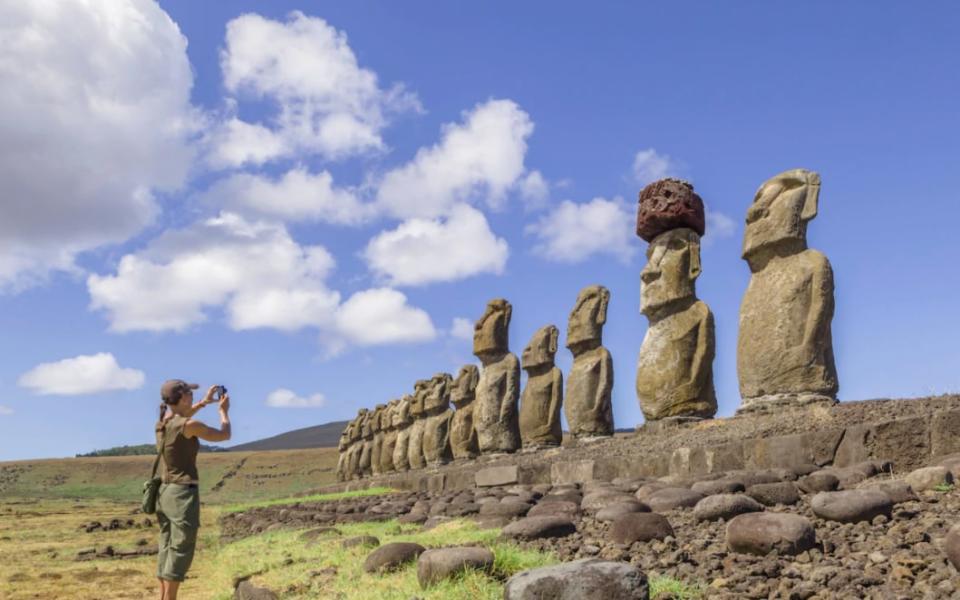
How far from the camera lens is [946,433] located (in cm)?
659

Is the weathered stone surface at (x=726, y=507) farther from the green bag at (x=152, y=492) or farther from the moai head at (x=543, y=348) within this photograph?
the moai head at (x=543, y=348)


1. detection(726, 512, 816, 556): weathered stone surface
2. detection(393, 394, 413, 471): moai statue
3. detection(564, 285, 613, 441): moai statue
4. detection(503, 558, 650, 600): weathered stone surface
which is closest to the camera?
detection(503, 558, 650, 600): weathered stone surface

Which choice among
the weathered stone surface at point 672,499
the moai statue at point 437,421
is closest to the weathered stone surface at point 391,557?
the weathered stone surface at point 672,499

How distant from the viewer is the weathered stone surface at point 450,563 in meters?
4.58

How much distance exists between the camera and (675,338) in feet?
39.8

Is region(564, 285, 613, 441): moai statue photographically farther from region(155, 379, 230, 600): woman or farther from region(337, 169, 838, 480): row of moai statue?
region(155, 379, 230, 600): woman

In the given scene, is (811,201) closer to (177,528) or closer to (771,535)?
(771,535)

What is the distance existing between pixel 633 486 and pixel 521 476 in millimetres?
4671

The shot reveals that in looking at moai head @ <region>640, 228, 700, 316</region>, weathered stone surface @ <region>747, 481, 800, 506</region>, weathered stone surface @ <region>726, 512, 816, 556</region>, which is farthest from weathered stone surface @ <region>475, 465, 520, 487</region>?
weathered stone surface @ <region>726, 512, 816, 556</region>

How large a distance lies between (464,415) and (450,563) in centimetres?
1598

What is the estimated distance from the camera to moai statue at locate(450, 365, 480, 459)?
20172 mm

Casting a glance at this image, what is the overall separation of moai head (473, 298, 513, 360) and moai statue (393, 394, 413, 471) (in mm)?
7006

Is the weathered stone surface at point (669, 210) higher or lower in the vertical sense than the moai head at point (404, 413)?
higher

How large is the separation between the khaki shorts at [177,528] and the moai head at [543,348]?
38.5 ft
